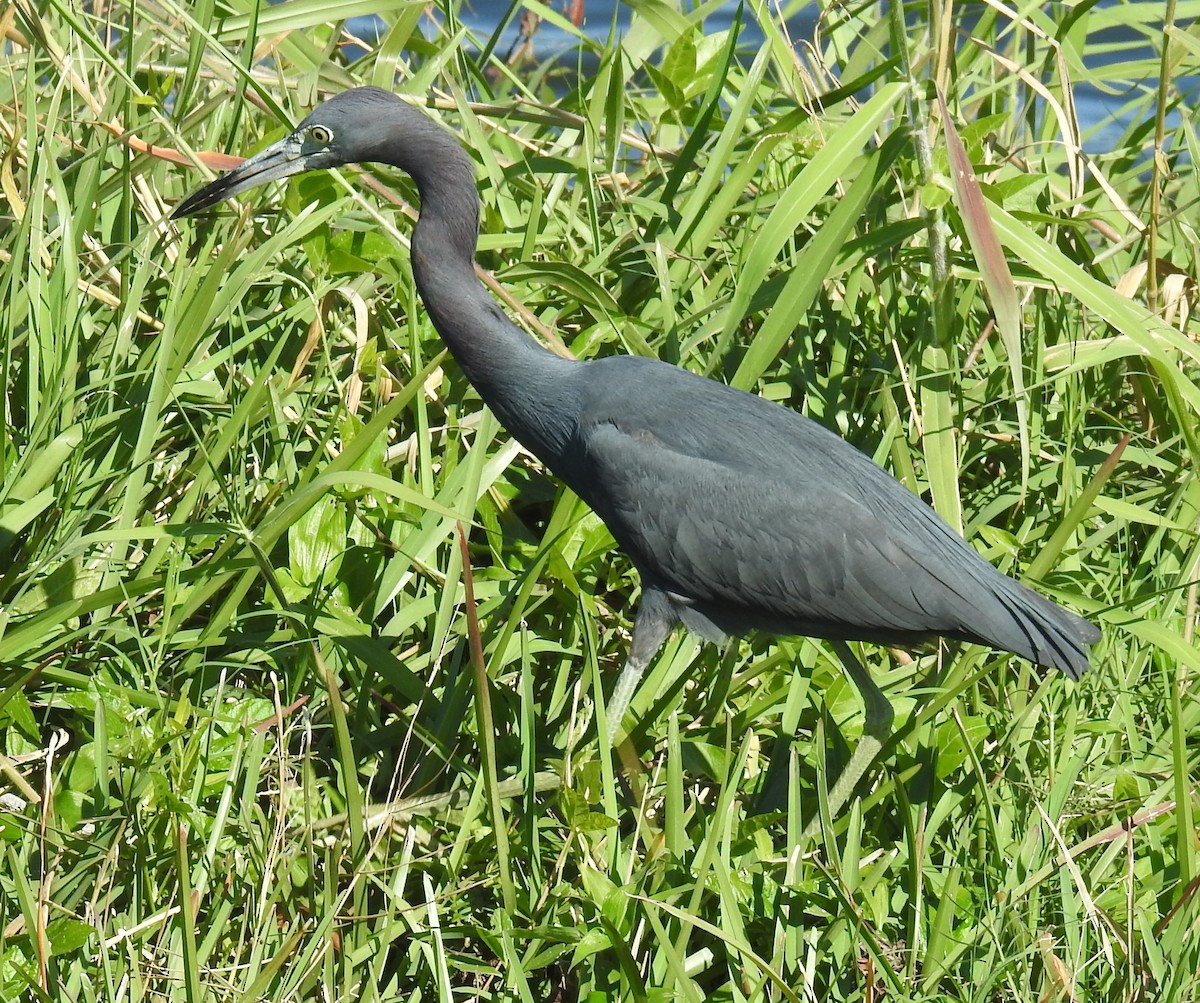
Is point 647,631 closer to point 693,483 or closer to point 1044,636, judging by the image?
point 693,483

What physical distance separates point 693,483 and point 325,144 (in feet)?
3.54

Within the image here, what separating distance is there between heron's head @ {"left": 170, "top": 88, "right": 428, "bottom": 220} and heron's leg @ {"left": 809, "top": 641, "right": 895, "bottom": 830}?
61.0 inches

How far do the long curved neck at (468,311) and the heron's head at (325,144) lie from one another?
0.17ft

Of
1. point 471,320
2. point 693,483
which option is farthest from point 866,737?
point 471,320

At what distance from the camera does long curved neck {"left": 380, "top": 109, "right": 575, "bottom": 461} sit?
3053mm

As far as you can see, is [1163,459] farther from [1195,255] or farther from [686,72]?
[686,72]

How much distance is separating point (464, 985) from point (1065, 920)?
1101 mm

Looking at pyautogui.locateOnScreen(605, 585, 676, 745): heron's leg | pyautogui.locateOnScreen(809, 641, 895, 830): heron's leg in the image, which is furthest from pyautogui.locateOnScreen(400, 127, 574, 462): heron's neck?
pyautogui.locateOnScreen(809, 641, 895, 830): heron's leg

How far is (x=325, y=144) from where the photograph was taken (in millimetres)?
3068

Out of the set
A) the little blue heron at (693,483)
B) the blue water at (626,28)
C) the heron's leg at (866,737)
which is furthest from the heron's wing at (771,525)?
the blue water at (626,28)

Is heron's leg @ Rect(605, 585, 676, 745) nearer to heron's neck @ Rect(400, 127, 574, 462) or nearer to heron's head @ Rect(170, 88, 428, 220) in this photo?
heron's neck @ Rect(400, 127, 574, 462)

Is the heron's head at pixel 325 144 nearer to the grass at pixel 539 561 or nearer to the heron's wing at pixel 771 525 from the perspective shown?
the grass at pixel 539 561

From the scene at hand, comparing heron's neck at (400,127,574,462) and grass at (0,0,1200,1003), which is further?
heron's neck at (400,127,574,462)

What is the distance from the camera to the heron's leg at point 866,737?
2969 millimetres
